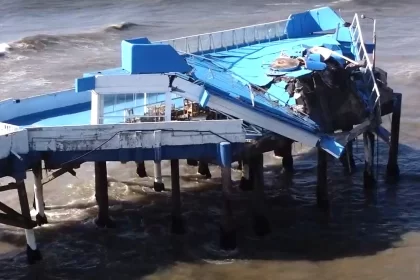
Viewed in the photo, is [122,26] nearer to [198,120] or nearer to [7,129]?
[198,120]

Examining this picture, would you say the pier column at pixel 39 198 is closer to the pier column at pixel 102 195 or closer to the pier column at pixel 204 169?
the pier column at pixel 102 195

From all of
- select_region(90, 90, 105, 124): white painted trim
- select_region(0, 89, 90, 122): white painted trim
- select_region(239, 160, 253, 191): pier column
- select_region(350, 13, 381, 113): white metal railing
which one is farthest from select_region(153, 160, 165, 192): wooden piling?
select_region(350, 13, 381, 113): white metal railing

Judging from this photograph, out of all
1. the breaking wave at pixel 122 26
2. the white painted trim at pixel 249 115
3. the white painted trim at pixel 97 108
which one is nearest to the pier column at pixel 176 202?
the white painted trim at pixel 249 115

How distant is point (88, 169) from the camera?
3228 centimetres

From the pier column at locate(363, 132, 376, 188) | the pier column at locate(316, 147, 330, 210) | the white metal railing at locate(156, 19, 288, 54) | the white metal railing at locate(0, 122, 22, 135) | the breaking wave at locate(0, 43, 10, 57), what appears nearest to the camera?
the white metal railing at locate(0, 122, 22, 135)

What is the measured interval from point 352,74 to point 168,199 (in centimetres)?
796

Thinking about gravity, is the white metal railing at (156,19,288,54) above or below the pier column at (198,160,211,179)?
above

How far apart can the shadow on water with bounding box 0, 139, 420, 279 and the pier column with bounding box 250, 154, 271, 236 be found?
325mm

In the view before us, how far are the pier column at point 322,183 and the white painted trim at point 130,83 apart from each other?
587 cm

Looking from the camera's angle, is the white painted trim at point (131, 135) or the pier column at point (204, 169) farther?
the pier column at point (204, 169)

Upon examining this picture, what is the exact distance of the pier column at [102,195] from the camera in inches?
983

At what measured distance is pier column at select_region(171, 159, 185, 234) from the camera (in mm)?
24297

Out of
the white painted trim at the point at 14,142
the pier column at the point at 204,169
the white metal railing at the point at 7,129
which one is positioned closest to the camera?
the white painted trim at the point at 14,142

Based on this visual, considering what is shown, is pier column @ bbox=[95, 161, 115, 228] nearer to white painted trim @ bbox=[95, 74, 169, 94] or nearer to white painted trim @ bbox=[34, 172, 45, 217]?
white painted trim @ bbox=[34, 172, 45, 217]
